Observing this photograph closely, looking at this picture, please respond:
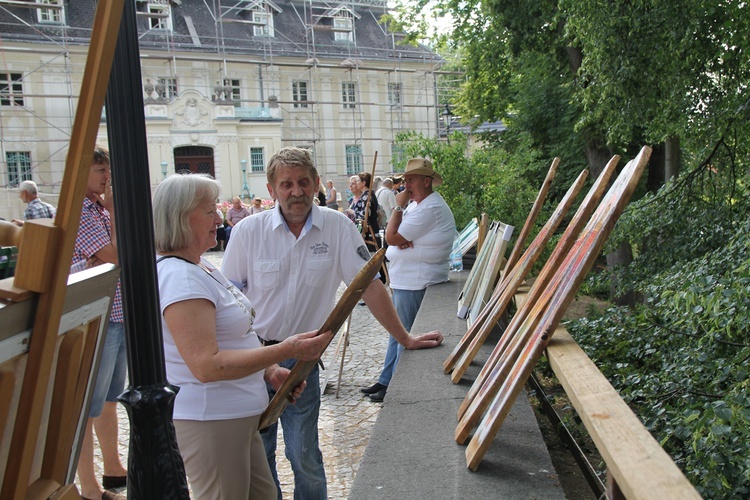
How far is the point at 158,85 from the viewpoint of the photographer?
138ft

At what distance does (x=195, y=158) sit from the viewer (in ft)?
144

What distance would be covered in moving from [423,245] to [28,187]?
498 cm

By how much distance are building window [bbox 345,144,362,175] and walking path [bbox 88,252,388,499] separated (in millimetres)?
39654

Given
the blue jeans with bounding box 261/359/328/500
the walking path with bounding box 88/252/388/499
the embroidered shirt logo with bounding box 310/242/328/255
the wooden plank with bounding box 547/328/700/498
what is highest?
the embroidered shirt logo with bounding box 310/242/328/255

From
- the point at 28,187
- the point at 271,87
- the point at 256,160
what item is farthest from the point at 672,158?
the point at 271,87

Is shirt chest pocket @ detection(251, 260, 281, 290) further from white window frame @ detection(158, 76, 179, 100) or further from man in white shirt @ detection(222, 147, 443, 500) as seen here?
white window frame @ detection(158, 76, 179, 100)

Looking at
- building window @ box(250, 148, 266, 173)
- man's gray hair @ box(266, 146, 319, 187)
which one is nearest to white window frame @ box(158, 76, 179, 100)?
building window @ box(250, 148, 266, 173)

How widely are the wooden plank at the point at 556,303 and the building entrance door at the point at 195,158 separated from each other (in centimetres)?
4214

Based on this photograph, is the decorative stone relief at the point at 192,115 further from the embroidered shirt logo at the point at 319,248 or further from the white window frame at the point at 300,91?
the embroidered shirt logo at the point at 319,248

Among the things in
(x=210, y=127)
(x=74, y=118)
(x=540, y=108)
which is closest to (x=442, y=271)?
(x=74, y=118)

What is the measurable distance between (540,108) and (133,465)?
47.2ft

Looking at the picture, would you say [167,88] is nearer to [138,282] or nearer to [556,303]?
[556,303]

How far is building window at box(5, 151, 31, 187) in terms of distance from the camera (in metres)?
1.46

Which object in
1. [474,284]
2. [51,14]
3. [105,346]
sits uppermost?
[51,14]
